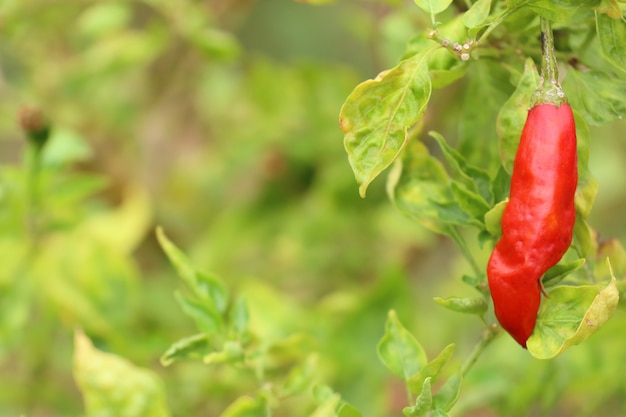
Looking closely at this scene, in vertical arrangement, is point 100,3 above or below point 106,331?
above

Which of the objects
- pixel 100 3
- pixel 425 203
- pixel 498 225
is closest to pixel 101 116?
pixel 100 3

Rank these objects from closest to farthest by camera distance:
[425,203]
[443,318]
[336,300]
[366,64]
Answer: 1. [425,203]
2. [336,300]
3. [443,318]
4. [366,64]

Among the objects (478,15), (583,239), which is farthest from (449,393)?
(478,15)

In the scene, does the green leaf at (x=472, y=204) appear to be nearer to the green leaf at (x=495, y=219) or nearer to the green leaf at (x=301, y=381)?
the green leaf at (x=495, y=219)

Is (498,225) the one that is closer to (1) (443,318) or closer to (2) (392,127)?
(2) (392,127)

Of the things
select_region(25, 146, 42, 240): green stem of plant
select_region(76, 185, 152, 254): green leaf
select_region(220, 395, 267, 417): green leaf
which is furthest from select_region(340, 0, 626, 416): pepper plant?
select_region(76, 185, 152, 254): green leaf

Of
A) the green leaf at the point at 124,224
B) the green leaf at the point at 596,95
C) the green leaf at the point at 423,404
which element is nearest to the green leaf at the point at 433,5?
the green leaf at the point at 596,95

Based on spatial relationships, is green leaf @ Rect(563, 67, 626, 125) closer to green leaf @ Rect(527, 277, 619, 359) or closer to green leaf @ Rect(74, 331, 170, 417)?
green leaf @ Rect(527, 277, 619, 359)
